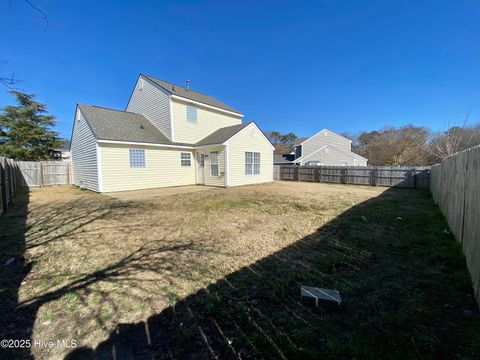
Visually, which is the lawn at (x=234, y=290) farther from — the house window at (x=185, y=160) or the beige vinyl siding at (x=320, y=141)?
the beige vinyl siding at (x=320, y=141)

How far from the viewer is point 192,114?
14.8 m

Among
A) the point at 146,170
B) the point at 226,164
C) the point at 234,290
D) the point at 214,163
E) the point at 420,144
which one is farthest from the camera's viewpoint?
the point at 420,144

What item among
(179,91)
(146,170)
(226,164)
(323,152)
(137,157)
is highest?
(179,91)

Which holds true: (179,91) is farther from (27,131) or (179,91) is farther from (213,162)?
(27,131)

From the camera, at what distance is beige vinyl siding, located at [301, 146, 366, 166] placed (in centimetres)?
2519

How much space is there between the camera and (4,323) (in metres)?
2.16

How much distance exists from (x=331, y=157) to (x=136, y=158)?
887 inches

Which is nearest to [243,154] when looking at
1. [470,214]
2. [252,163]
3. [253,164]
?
[252,163]

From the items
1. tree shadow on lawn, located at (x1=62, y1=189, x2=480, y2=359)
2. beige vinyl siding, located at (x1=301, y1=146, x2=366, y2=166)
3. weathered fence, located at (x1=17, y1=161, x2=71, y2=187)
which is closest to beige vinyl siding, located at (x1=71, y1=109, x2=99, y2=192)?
weathered fence, located at (x1=17, y1=161, x2=71, y2=187)

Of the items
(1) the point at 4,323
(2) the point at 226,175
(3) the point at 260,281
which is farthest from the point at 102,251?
(2) the point at 226,175

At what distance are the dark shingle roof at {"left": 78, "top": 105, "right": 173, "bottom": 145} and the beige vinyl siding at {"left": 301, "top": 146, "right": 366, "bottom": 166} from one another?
1739cm

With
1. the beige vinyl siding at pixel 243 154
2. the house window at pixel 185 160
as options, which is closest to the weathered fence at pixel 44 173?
the house window at pixel 185 160

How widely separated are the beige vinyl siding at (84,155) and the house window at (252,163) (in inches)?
343

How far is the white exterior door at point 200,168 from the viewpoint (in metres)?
14.5
